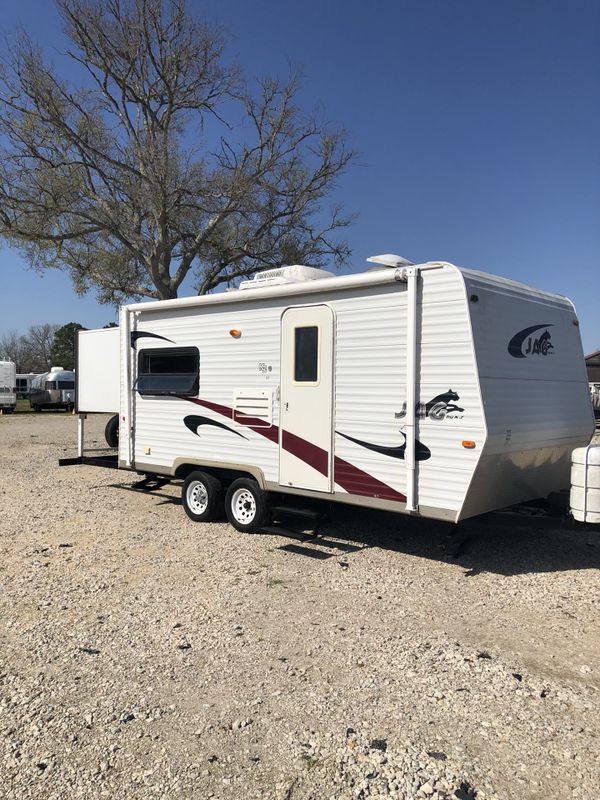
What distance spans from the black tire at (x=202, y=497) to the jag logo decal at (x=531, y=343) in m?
3.86

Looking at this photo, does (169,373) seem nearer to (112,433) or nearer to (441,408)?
(112,433)

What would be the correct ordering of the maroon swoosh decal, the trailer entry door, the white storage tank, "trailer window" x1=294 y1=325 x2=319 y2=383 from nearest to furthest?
1. the white storage tank
2. the maroon swoosh decal
3. the trailer entry door
4. "trailer window" x1=294 y1=325 x2=319 y2=383

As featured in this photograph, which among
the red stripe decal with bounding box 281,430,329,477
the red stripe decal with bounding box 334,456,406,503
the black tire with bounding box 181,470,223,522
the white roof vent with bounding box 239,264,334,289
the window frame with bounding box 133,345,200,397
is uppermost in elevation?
the white roof vent with bounding box 239,264,334,289

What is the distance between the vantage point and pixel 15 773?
2926 millimetres

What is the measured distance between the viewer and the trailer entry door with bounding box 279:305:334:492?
6.46 metres

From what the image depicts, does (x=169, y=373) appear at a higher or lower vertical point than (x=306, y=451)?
higher

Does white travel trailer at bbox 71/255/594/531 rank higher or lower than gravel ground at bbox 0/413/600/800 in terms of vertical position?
higher

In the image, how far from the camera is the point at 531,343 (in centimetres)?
611

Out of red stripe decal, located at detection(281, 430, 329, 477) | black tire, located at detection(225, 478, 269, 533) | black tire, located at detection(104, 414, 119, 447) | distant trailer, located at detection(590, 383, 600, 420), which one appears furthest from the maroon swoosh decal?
distant trailer, located at detection(590, 383, 600, 420)

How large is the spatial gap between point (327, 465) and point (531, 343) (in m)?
2.33

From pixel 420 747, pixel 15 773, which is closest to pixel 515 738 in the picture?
pixel 420 747

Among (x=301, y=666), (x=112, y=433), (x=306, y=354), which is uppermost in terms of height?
(x=306, y=354)

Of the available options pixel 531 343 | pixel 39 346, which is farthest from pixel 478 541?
pixel 39 346

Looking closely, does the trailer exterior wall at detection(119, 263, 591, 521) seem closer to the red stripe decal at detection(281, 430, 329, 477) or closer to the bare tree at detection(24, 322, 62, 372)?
the red stripe decal at detection(281, 430, 329, 477)
